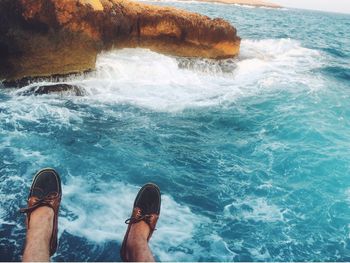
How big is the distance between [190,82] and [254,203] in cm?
613

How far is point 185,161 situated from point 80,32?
5.12 meters

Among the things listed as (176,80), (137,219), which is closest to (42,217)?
(137,219)

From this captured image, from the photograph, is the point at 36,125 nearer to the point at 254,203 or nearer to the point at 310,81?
the point at 254,203

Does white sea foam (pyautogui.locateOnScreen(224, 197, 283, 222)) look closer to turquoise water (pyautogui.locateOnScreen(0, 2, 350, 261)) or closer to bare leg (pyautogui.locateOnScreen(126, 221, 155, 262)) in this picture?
turquoise water (pyautogui.locateOnScreen(0, 2, 350, 261))

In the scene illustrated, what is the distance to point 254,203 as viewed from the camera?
5.18m

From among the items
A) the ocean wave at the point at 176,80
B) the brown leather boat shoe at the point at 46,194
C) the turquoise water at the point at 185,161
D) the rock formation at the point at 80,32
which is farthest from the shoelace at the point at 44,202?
the rock formation at the point at 80,32

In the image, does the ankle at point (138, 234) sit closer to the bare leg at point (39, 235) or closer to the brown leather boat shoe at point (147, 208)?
the brown leather boat shoe at point (147, 208)

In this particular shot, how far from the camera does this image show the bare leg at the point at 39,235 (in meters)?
2.84

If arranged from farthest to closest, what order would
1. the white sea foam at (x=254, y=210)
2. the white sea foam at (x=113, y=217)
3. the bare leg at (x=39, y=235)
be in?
the white sea foam at (x=254, y=210)
the white sea foam at (x=113, y=217)
the bare leg at (x=39, y=235)

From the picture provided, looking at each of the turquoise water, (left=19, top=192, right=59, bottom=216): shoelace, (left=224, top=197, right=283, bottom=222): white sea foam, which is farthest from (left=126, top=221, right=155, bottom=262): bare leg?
(left=224, top=197, right=283, bottom=222): white sea foam

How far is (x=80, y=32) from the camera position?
355 inches

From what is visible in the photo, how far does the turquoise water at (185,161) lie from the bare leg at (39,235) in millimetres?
615

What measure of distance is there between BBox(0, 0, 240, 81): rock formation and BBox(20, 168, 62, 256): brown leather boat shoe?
17.0 feet

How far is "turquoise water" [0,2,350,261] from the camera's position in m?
4.32
